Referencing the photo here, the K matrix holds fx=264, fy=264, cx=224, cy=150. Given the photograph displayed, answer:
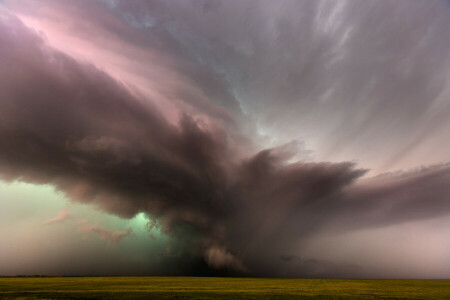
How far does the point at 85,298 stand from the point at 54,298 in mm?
4257

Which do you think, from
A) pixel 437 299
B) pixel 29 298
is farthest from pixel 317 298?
pixel 29 298

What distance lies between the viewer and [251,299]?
4022 cm

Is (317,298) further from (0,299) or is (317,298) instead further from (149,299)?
(0,299)

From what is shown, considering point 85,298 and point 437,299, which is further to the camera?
point 437,299

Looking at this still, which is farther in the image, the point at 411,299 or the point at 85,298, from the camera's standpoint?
the point at 411,299

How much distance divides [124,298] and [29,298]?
13053 mm

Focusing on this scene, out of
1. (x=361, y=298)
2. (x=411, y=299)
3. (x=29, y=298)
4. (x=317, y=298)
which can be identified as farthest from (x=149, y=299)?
(x=411, y=299)

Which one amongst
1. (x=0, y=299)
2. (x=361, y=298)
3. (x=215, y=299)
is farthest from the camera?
(x=361, y=298)

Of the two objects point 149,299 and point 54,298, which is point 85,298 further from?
point 149,299

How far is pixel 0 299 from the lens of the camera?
121 ft

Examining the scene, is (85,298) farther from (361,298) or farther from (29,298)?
(361,298)

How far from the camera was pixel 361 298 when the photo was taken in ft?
139

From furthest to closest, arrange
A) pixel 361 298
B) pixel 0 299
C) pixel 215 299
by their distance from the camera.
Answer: pixel 361 298 → pixel 215 299 → pixel 0 299

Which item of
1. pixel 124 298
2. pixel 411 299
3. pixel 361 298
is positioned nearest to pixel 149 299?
pixel 124 298
